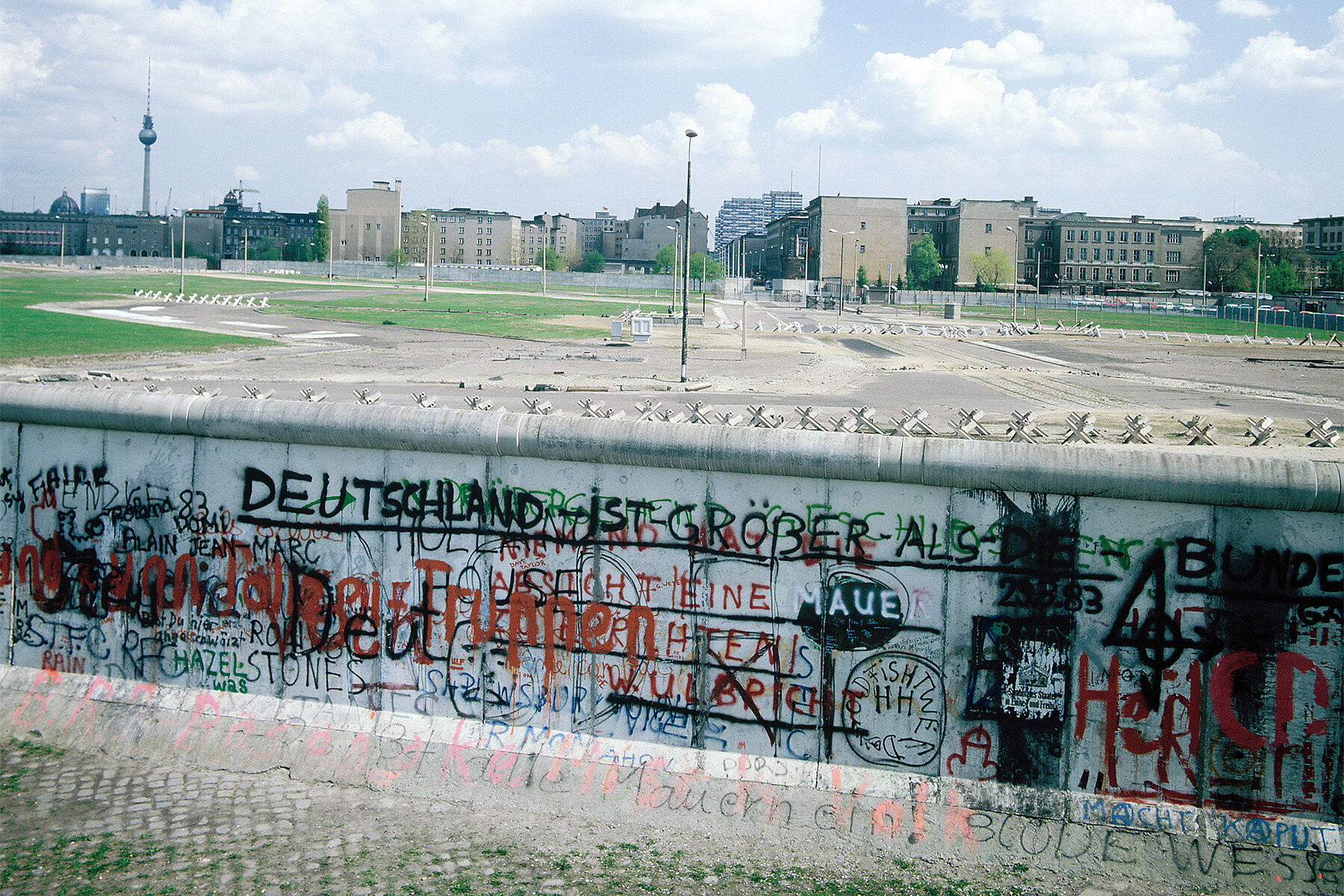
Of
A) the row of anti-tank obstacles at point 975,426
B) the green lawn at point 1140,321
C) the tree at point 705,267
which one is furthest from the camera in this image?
the tree at point 705,267

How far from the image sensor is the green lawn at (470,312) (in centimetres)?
7019

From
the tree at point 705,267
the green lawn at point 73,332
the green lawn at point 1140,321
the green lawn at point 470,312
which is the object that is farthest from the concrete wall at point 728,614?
the tree at point 705,267

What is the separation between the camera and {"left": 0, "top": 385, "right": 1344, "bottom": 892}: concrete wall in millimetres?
6371

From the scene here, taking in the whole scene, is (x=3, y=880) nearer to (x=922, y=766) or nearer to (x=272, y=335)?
(x=922, y=766)

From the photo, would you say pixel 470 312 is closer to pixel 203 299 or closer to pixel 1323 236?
pixel 203 299

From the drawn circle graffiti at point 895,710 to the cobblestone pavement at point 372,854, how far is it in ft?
2.24

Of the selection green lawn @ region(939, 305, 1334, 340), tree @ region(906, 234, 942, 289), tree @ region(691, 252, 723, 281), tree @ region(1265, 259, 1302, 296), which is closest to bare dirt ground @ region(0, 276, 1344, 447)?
green lawn @ region(939, 305, 1334, 340)

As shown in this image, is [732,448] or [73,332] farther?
[73,332]

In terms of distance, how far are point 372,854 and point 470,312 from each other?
84.1m

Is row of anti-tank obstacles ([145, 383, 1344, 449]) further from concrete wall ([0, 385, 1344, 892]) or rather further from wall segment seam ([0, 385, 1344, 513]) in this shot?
concrete wall ([0, 385, 1344, 892])

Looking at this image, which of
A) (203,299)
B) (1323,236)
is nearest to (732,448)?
(203,299)

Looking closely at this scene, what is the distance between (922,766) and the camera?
689cm

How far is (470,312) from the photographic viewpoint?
88.1 metres

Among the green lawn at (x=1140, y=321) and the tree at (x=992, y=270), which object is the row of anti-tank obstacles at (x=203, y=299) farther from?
the tree at (x=992, y=270)
